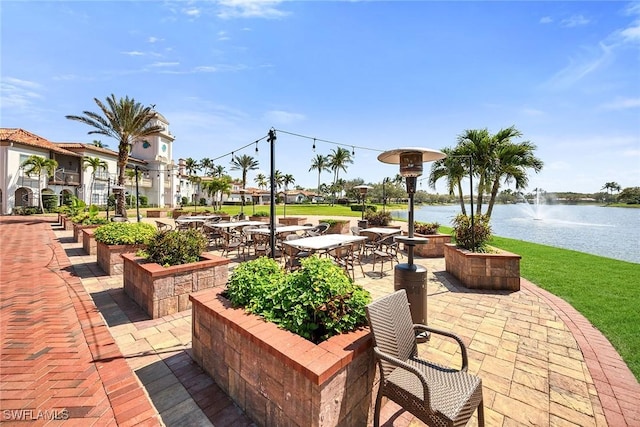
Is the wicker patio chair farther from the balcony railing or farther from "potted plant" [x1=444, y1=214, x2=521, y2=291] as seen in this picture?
the balcony railing

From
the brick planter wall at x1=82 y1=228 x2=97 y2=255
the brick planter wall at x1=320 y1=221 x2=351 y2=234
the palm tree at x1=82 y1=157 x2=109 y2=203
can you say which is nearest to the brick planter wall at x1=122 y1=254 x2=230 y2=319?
the brick planter wall at x1=82 y1=228 x2=97 y2=255

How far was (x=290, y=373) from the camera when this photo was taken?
1.67m

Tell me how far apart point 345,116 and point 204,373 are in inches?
515

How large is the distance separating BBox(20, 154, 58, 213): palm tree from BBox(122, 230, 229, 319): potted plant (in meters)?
30.2

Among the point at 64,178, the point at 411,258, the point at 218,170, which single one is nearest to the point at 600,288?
the point at 411,258

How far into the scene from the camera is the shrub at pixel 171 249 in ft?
13.2

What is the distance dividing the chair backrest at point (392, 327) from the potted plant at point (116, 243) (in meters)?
5.55

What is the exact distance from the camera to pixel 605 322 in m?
3.77

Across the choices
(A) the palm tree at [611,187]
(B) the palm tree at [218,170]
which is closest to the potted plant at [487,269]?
(B) the palm tree at [218,170]

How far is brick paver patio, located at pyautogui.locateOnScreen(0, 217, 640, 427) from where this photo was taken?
81.0 inches

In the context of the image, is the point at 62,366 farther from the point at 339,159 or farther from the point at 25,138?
the point at 339,159

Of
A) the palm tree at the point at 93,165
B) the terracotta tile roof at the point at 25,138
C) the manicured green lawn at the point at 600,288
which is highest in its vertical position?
the terracotta tile roof at the point at 25,138

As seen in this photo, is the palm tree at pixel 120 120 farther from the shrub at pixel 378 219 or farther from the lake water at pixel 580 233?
the lake water at pixel 580 233

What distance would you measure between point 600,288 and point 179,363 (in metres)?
7.91
